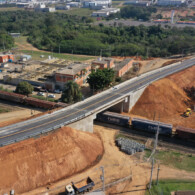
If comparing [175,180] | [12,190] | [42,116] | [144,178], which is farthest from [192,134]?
[12,190]

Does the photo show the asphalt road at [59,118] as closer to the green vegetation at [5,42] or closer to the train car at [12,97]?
the train car at [12,97]

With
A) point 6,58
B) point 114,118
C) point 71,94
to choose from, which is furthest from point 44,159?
point 6,58

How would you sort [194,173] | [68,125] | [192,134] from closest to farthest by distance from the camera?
1. [194,173]
2. [68,125]
3. [192,134]

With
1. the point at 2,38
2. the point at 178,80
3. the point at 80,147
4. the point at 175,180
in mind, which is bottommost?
the point at 175,180


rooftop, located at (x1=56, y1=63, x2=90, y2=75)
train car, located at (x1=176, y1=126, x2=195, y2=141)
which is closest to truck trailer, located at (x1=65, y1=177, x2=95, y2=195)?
train car, located at (x1=176, y1=126, x2=195, y2=141)

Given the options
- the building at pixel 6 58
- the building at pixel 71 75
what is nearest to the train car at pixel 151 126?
the building at pixel 71 75

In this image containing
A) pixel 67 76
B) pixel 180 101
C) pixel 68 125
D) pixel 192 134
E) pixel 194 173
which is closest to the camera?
pixel 194 173

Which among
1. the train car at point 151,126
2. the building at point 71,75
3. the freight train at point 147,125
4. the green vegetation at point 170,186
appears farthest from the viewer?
the building at point 71,75

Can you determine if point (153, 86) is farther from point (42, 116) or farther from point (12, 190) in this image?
point (12, 190)

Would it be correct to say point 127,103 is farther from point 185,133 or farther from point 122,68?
point 122,68
